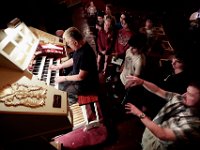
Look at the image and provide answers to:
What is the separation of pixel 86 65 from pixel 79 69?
0.27m

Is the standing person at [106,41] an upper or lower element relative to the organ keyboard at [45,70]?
upper

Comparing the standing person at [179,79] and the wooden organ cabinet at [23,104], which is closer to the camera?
the wooden organ cabinet at [23,104]

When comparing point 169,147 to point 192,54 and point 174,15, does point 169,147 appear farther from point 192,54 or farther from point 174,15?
point 174,15

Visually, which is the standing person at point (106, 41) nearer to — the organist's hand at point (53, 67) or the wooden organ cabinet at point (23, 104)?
the organist's hand at point (53, 67)

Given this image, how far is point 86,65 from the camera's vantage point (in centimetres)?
364

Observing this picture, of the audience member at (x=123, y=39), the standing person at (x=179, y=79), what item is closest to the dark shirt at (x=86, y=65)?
the standing person at (x=179, y=79)

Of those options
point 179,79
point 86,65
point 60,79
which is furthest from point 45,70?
point 179,79

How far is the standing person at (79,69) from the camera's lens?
3.62 meters

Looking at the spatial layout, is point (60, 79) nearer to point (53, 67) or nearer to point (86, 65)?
point (53, 67)

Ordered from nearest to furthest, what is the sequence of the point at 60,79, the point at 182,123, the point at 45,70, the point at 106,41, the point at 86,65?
the point at 182,123 → the point at 86,65 → the point at 60,79 → the point at 45,70 → the point at 106,41

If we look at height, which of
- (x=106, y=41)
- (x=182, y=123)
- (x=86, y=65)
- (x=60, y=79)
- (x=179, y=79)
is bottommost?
(x=182, y=123)

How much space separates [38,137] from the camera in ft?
9.21

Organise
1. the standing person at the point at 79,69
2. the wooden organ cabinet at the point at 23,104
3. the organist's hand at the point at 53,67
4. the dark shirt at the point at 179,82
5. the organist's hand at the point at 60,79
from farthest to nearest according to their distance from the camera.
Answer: the organist's hand at the point at 53,67 < the organist's hand at the point at 60,79 < the standing person at the point at 79,69 < the dark shirt at the point at 179,82 < the wooden organ cabinet at the point at 23,104

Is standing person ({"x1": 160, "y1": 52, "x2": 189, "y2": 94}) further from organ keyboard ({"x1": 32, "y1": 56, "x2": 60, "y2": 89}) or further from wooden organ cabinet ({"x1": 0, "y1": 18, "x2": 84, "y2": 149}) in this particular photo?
organ keyboard ({"x1": 32, "y1": 56, "x2": 60, "y2": 89})
